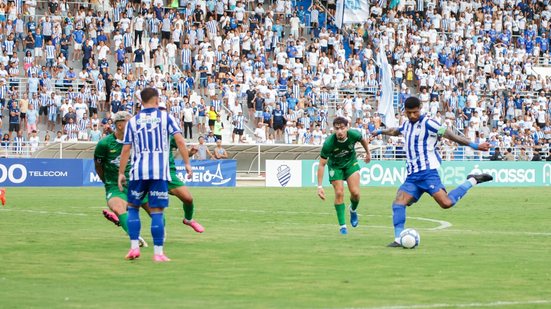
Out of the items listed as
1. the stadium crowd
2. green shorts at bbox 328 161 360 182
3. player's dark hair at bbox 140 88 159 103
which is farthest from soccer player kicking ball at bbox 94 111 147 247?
the stadium crowd

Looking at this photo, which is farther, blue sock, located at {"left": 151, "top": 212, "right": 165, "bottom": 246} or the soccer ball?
the soccer ball

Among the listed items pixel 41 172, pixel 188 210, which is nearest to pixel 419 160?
pixel 188 210

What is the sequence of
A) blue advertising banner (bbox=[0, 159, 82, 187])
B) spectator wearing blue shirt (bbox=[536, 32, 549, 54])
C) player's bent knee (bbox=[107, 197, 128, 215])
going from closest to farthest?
1. player's bent knee (bbox=[107, 197, 128, 215])
2. blue advertising banner (bbox=[0, 159, 82, 187])
3. spectator wearing blue shirt (bbox=[536, 32, 549, 54])

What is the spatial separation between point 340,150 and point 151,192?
6.05 metres

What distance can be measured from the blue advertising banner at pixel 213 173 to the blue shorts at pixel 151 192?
3078cm

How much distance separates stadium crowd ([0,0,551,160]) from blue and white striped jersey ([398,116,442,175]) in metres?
25.9

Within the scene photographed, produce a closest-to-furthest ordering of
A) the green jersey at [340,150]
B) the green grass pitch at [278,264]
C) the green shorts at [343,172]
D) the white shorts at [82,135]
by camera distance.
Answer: the green grass pitch at [278,264] → the green jersey at [340,150] → the green shorts at [343,172] → the white shorts at [82,135]

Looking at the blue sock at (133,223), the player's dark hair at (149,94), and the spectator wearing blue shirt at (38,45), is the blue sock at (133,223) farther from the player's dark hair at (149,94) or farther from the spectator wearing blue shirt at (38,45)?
the spectator wearing blue shirt at (38,45)

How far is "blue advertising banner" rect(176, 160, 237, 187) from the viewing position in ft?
149

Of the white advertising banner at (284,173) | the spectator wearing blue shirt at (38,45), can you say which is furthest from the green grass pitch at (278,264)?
the spectator wearing blue shirt at (38,45)

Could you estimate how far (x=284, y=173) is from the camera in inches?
1850

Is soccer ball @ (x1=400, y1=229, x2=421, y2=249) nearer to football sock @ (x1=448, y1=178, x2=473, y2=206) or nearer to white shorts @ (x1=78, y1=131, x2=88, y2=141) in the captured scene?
football sock @ (x1=448, y1=178, x2=473, y2=206)

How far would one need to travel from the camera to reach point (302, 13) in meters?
56.2

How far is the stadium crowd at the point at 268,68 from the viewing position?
149 feet
